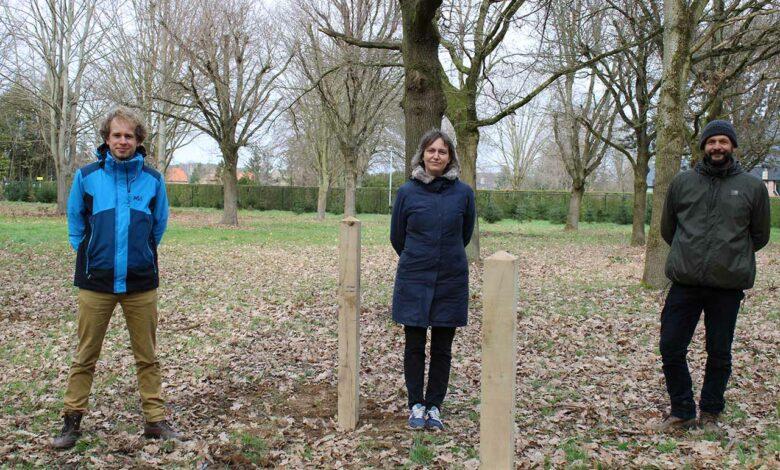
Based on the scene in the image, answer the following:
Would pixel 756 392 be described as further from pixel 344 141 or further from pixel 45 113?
pixel 45 113

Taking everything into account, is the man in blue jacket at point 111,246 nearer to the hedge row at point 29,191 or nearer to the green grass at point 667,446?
the green grass at point 667,446

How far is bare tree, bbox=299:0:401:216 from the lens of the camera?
21938 millimetres

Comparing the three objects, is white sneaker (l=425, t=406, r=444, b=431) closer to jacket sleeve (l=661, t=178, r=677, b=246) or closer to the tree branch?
jacket sleeve (l=661, t=178, r=677, b=246)

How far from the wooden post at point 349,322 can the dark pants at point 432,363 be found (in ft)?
1.22

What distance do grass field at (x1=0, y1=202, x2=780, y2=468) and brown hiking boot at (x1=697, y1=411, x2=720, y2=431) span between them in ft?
0.25

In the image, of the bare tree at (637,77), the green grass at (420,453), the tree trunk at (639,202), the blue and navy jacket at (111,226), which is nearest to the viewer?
the green grass at (420,453)

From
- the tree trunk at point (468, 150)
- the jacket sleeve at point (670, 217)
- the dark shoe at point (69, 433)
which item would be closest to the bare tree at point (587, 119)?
the tree trunk at point (468, 150)

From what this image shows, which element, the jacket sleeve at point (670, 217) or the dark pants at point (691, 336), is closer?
the dark pants at point (691, 336)

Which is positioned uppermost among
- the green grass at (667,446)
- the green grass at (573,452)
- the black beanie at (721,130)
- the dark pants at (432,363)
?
the black beanie at (721,130)

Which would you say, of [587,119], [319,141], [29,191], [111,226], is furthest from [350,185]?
[29,191]

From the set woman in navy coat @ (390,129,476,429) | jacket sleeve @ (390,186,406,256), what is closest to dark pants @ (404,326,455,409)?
woman in navy coat @ (390,129,476,429)

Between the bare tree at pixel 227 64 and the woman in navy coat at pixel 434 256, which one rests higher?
the bare tree at pixel 227 64

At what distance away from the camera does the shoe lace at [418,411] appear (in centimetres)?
452

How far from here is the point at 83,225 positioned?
13.8 ft
